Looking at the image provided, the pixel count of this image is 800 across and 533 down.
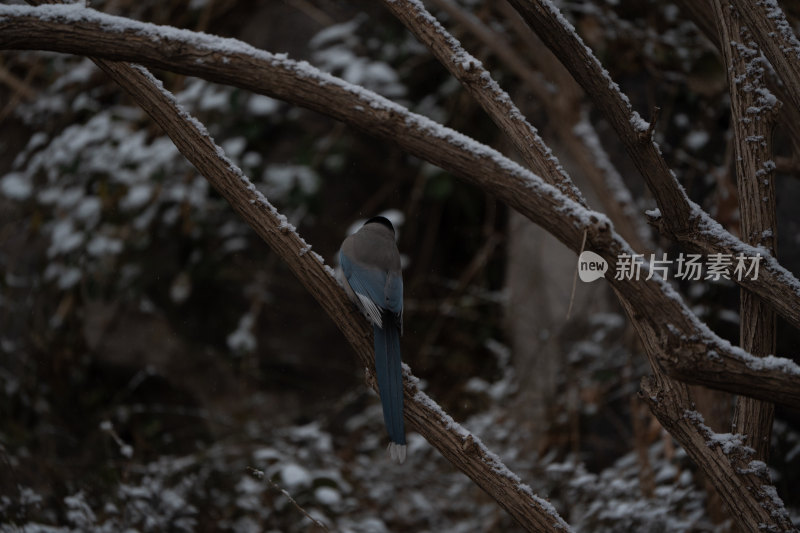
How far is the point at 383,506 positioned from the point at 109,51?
2.50 meters

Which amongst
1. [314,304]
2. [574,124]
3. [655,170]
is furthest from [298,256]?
[314,304]

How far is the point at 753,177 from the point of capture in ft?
5.30

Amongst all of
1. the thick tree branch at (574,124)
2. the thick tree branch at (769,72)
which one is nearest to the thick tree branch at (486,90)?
the thick tree branch at (769,72)

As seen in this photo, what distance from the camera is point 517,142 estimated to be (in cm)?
163

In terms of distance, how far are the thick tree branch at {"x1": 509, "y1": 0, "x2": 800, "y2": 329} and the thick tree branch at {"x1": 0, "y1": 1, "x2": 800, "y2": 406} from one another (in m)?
0.27

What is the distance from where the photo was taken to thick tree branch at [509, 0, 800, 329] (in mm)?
1477

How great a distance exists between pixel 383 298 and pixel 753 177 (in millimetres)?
897

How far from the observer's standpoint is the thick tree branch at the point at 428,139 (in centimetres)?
123

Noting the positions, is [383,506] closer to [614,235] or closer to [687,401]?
[687,401]

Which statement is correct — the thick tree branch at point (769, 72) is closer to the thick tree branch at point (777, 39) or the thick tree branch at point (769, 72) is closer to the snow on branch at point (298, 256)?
the thick tree branch at point (777, 39)

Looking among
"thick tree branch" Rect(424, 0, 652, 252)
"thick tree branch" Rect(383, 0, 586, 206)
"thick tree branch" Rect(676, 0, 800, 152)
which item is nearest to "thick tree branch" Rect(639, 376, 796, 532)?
"thick tree branch" Rect(383, 0, 586, 206)

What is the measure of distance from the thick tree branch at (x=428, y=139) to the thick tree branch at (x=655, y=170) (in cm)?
27

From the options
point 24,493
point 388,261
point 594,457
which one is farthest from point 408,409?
point 594,457

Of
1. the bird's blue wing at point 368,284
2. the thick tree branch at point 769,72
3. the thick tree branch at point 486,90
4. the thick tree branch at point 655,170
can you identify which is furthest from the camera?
the thick tree branch at point 769,72
